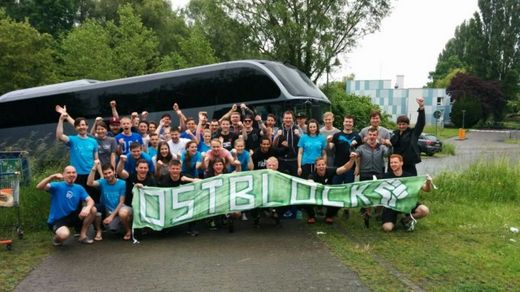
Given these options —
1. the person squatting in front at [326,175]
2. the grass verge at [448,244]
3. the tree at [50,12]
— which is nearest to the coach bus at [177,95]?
the grass verge at [448,244]

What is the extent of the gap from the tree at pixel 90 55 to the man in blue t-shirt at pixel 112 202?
2125cm

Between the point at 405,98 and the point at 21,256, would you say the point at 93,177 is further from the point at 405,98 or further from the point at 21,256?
the point at 405,98

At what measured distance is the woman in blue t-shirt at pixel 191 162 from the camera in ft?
28.5

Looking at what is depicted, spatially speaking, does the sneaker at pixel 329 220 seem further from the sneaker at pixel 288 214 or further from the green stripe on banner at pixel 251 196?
the sneaker at pixel 288 214

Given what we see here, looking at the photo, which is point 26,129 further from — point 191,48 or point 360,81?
point 360,81

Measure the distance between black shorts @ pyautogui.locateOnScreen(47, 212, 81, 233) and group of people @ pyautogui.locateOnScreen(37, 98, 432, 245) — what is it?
14 millimetres

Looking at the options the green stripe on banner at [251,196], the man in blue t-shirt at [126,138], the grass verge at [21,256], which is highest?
the man in blue t-shirt at [126,138]

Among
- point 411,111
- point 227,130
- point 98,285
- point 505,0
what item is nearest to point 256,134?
point 227,130

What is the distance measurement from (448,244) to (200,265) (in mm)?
3776

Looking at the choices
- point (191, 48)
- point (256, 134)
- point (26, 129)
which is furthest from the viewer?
point (191, 48)

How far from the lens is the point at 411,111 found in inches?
2820

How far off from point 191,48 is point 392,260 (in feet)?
85.1

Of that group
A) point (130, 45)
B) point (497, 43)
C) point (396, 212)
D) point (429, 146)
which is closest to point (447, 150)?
point (429, 146)

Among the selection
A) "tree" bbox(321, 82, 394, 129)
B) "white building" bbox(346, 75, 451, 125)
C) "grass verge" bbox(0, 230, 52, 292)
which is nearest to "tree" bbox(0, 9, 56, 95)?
"tree" bbox(321, 82, 394, 129)
